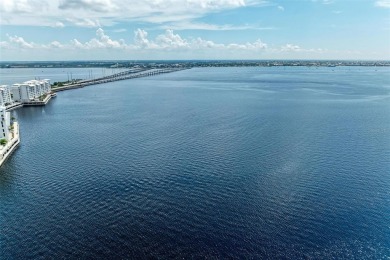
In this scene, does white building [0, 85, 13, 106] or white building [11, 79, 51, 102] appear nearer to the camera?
white building [0, 85, 13, 106]

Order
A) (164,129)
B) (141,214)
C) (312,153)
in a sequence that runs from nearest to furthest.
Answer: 1. (141,214)
2. (312,153)
3. (164,129)

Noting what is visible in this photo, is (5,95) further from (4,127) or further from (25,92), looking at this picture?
(4,127)

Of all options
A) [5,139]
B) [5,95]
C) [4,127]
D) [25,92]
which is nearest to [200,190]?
[5,139]

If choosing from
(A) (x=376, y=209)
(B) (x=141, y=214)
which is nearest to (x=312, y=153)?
(A) (x=376, y=209)

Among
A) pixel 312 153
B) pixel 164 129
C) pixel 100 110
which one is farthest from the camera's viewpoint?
pixel 100 110

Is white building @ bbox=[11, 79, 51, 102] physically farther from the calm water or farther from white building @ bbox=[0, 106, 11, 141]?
white building @ bbox=[0, 106, 11, 141]

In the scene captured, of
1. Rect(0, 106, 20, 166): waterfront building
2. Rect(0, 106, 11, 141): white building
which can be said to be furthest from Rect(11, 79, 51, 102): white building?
Rect(0, 106, 11, 141): white building

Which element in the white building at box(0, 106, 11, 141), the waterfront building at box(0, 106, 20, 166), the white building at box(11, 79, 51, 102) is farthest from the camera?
the white building at box(11, 79, 51, 102)

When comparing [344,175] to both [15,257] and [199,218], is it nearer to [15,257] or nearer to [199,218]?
[199,218]
